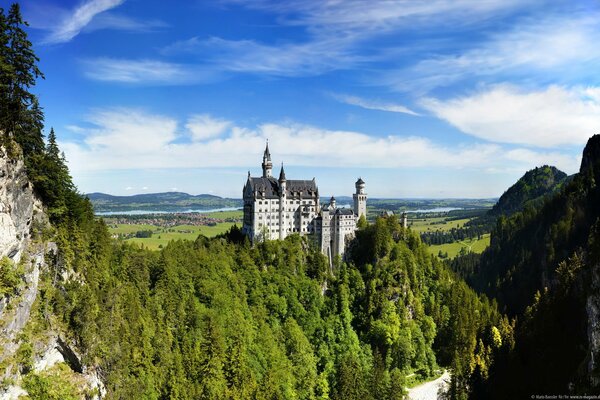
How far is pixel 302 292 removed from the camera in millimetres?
108250

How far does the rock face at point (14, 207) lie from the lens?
169ft

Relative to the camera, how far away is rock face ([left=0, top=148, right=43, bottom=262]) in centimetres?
5144

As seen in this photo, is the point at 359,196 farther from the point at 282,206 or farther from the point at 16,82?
the point at 16,82

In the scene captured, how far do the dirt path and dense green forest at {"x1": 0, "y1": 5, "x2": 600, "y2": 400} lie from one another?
12.9 feet

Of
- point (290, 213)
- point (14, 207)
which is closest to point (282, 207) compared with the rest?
point (290, 213)

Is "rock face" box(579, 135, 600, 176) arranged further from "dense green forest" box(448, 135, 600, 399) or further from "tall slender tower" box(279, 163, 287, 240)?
"tall slender tower" box(279, 163, 287, 240)

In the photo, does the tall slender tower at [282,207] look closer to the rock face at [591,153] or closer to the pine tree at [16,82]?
the pine tree at [16,82]

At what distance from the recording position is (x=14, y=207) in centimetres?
5362

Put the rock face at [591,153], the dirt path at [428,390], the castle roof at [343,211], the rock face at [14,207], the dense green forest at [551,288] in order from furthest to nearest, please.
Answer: the rock face at [591,153], the castle roof at [343,211], the dirt path at [428,390], the dense green forest at [551,288], the rock face at [14,207]

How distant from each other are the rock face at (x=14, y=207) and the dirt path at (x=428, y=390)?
265ft

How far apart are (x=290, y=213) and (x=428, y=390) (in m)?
56.2

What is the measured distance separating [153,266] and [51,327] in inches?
1136

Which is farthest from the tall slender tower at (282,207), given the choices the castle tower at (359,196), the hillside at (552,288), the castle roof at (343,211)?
the hillside at (552,288)

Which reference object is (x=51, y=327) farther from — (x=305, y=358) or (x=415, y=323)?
(x=415, y=323)
